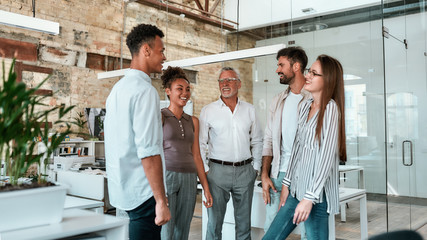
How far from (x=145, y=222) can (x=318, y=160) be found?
0.83m

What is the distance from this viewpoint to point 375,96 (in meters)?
4.25

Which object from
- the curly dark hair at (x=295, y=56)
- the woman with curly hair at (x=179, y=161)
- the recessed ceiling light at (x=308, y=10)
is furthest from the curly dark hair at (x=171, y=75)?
the recessed ceiling light at (x=308, y=10)

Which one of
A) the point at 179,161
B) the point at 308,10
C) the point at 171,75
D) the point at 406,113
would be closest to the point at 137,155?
the point at 179,161

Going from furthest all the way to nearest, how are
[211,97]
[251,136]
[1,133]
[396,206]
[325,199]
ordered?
1. [211,97]
2. [396,206]
3. [251,136]
4. [325,199]
5. [1,133]

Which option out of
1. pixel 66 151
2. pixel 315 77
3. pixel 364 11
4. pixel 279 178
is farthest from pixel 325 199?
pixel 66 151

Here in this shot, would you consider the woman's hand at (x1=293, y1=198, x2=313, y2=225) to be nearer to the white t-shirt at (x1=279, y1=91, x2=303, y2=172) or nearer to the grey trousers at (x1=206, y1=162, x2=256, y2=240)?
the white t-shirt at (x1=279, y1=91, x2=303, y2=172)

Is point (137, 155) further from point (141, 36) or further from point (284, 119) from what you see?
point (284, 119)

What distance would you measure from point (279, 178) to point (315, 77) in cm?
96

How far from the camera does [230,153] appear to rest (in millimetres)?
2803

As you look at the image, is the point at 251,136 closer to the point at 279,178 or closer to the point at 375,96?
the point at 279,178

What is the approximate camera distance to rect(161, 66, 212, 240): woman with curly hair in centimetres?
255

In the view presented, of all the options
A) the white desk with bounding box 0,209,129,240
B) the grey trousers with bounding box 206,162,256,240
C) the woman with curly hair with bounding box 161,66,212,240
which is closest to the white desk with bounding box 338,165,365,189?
the grey trousers with bounding box 206,162,256,240

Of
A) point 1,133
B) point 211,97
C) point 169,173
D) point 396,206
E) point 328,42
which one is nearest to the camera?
point 1,133

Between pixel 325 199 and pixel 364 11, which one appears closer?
pixel 325 199
